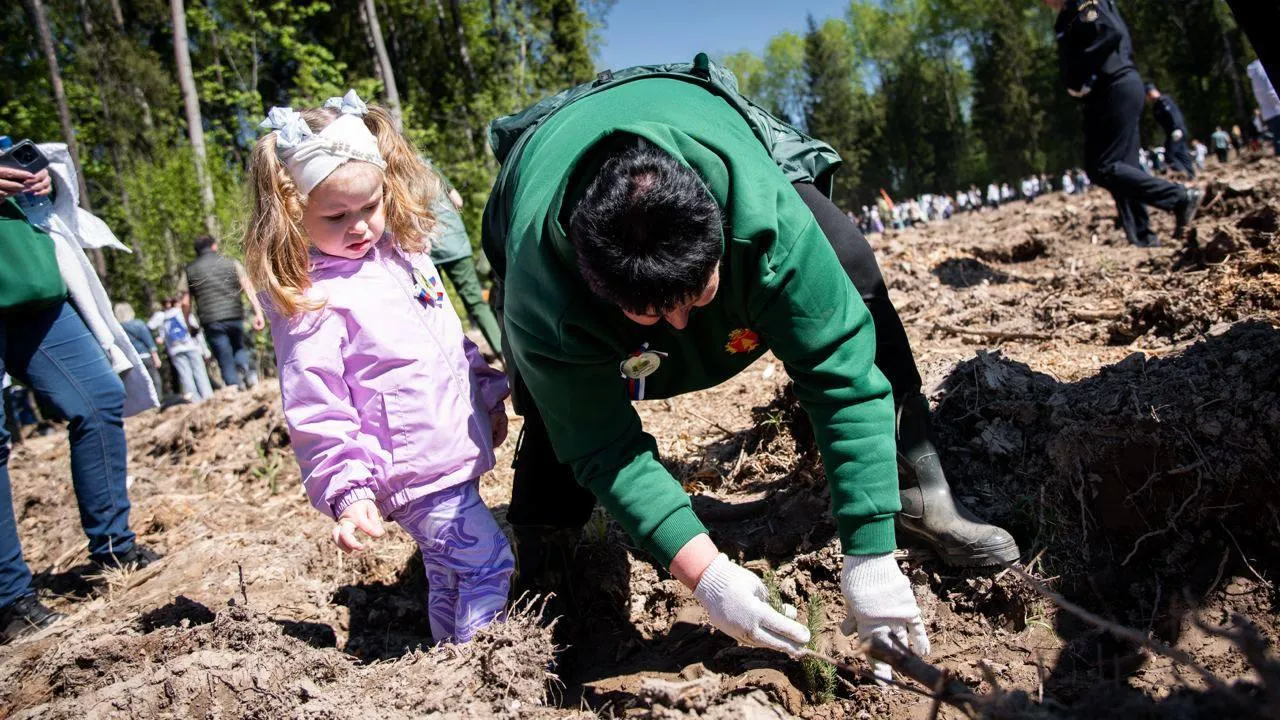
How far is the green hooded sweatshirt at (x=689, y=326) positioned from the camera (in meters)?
1.55

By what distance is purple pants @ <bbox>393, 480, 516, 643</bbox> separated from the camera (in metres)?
2.20

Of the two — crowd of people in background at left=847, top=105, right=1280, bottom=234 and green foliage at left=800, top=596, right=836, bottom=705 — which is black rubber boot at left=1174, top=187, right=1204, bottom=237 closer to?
green foliage at left=800, top=596, right=836, bottom=705

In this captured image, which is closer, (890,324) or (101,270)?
(890,324)

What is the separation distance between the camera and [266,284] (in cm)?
209

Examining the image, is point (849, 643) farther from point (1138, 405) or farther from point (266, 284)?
point (266, 284)

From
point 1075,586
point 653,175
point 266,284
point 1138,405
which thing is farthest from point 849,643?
point 266,284

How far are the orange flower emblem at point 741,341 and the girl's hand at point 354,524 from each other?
993 millimetres

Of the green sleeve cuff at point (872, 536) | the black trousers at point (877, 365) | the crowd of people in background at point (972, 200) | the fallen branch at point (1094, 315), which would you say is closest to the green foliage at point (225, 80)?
the black trousers at point (877, 365)

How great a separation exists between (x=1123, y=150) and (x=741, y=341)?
14.6ft

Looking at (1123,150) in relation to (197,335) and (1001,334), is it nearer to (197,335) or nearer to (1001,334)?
(1001,334)

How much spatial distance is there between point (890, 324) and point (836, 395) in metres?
0.55

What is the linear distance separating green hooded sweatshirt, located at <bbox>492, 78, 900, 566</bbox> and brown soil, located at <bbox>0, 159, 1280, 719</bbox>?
47 cm

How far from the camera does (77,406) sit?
2.98 meters

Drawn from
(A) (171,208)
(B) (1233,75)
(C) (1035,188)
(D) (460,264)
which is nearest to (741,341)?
(D) (460,264)
